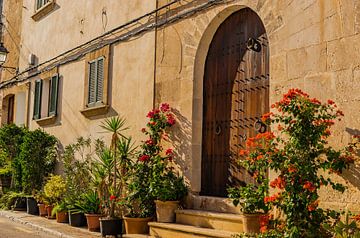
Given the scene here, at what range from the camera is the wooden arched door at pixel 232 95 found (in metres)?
7.43

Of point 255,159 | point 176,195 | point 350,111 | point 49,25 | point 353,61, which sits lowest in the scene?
point 176,195

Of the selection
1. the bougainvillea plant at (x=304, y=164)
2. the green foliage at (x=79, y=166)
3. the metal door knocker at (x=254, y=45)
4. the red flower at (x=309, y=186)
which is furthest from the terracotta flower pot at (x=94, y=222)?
the red flower at (x=309, y=186)

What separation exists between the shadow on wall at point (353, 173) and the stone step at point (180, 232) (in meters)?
1.78

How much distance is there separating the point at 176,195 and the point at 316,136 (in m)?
3.13

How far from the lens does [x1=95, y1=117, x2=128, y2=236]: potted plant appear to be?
824 centimetres

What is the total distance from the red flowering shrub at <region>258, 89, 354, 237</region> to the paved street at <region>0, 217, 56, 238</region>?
4966 millimetres

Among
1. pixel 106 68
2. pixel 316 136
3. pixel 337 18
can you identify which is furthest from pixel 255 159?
pixel 106 68

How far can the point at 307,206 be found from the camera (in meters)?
5.35

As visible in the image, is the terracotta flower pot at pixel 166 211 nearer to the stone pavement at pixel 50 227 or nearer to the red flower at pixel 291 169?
the stone pavement at pixel 50 227

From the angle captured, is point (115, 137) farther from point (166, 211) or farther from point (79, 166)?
point (166, 211)

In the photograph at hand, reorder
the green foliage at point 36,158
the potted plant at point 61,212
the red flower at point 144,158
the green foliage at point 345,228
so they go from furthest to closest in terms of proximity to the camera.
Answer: the green foliage at point 36,158, the potted plant at point 61,212, the red flower at point 144,158, the green foliage at point 345,228

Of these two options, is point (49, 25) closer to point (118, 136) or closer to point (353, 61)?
point (118, 136)

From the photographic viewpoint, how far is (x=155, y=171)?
805cm

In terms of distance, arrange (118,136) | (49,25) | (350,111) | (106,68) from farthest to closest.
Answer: (49,25) → (106,68) → (118,136) → (350,111)
